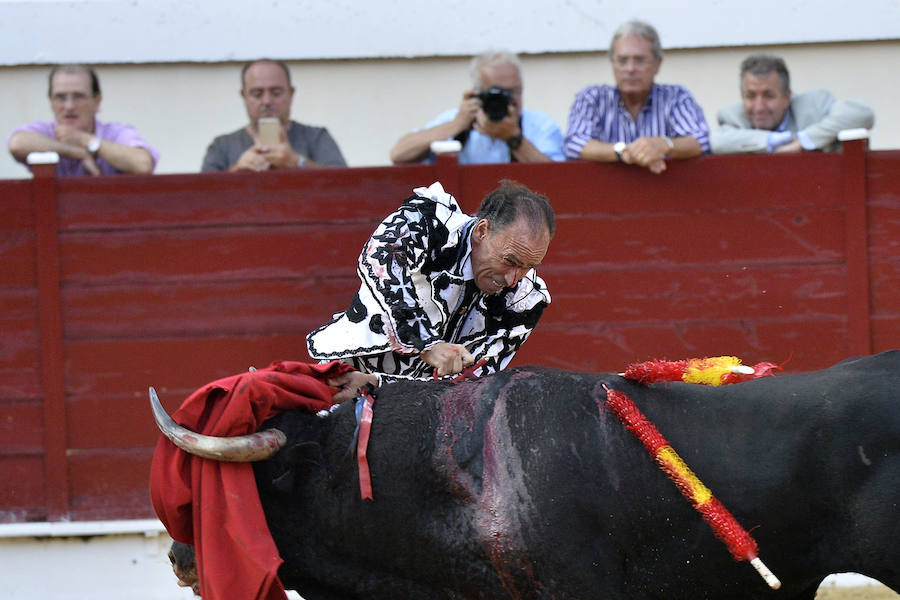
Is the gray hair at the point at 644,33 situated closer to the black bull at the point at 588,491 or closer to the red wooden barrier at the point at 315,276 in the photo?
the red wooden barrier at the point at 315,276

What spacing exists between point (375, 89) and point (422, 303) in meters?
3.97

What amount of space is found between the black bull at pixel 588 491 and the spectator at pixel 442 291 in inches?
9.6

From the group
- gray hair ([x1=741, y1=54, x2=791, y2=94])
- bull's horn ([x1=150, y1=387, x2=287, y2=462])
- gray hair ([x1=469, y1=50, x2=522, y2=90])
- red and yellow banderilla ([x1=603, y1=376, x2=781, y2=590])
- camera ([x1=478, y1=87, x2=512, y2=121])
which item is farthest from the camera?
gray hair ([x1=741, y1=54, x2=791, y2=94])

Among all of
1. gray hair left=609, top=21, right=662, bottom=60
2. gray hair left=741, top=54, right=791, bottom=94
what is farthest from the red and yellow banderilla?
gray hair left=741, top=54, right=791, bottom=94

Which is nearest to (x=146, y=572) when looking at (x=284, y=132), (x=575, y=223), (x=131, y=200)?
(x=131, y=200)

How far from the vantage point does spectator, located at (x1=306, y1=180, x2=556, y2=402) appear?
3186mm

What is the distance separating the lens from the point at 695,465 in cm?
283

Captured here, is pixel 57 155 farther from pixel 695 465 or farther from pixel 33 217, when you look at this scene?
pixel 695 465

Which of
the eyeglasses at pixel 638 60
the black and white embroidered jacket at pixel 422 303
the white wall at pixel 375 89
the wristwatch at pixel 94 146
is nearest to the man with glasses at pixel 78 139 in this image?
the wristwatch at pixel 94 146

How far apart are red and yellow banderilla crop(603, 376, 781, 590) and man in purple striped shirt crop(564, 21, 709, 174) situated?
2.72 m

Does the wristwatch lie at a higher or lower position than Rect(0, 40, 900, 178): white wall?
lower

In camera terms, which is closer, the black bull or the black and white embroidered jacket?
the black bull

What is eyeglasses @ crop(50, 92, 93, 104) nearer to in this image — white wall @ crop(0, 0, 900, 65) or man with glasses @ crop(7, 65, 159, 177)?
man with glasses @ crop(7, 65, 159, 177)

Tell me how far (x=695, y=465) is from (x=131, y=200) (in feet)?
10.7
